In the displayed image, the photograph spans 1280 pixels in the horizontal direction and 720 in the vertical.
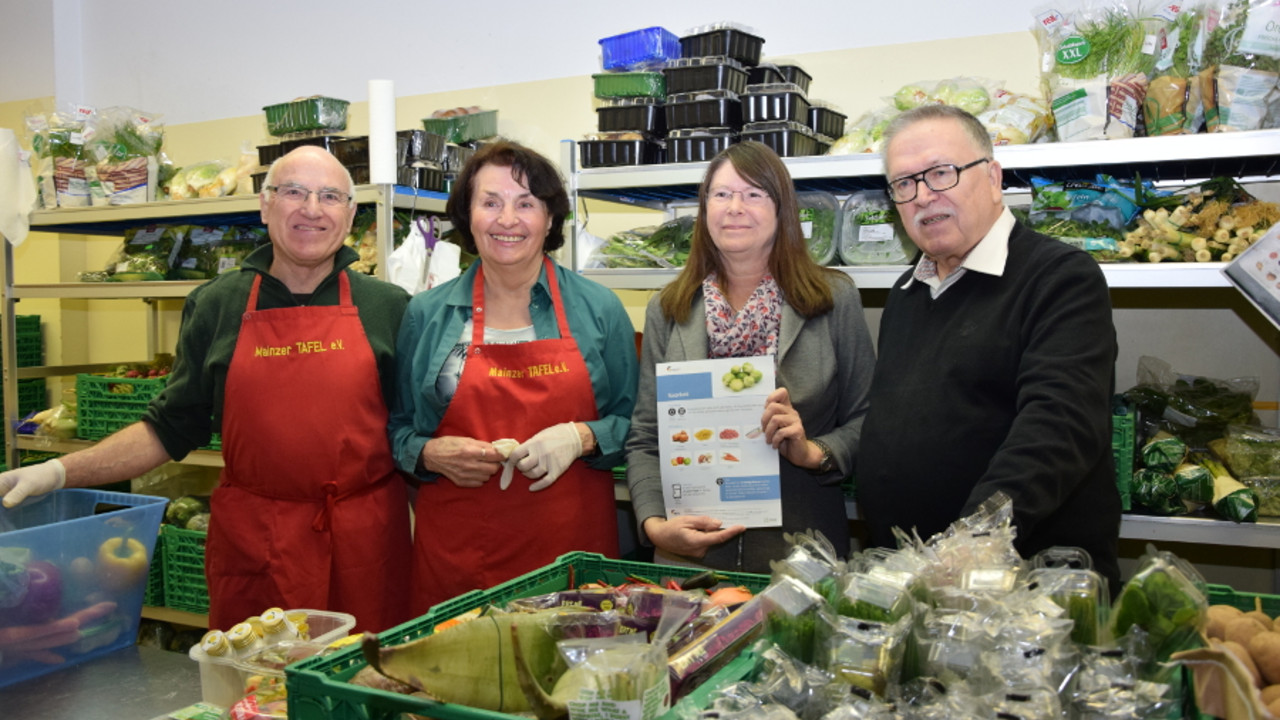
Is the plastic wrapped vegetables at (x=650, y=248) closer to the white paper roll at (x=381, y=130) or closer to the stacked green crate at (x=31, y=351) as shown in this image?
the white paper roll at (x=381, y=130)

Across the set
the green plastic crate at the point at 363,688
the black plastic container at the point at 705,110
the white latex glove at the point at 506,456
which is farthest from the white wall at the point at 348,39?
the green plastic crate at the point at 363,688

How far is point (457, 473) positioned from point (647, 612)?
107cm

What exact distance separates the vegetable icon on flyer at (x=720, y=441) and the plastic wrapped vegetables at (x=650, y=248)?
1.06 m

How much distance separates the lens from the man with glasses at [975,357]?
1.74m

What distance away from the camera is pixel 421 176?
3650mm

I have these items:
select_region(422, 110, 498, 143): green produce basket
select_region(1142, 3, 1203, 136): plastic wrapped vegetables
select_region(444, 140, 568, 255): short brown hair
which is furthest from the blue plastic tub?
select_region(1142, 3, 1203, 136): plastic wrapped vegetables

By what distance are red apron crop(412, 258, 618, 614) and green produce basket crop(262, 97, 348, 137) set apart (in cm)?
164

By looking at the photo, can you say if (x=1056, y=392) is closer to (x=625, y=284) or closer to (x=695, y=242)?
(x=695, y=242)

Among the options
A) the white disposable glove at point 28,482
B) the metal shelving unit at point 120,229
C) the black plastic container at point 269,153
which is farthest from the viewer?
the black plastic container at point 269,153

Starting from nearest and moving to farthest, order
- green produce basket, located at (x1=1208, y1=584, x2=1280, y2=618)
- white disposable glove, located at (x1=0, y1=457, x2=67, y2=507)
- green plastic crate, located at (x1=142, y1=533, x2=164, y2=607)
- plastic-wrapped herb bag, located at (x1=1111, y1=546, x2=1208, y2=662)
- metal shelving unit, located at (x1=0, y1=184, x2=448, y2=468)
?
plastic-wrapped herb bag, located at (x1=1111, y1=546, x2=1208, y2=662), green produce basket, located at (x1=1208, y1=584, x2=1280, y2=618), white disposable glove, located at (x1=0, y1=457, x2=67, y2=507), metal shelving unit, located at (x1=0, y1=184, x2=448, y2=468), green plastic crate, located at (x1=142, y1=533, x2=164, y2=607)

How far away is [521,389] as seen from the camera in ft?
7.84

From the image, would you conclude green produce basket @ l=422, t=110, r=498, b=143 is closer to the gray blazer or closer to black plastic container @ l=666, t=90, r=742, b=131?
black plastic container @ l=666, t=90, r=742, b=131

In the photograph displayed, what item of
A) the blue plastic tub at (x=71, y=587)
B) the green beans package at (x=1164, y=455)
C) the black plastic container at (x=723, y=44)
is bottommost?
the blue plastic tub at (x=71, y=587)

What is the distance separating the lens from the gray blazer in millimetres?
2295
